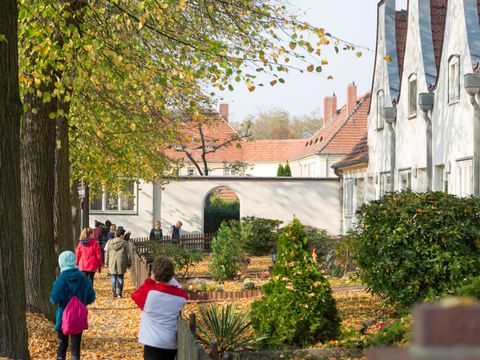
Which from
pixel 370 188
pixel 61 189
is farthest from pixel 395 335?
pixel 370 188

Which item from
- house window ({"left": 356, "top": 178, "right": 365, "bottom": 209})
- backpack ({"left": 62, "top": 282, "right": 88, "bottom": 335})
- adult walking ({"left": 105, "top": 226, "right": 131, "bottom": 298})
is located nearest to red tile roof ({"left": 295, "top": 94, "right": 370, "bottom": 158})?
house window ({"left": 356, "top": 178, "right": 365, "bottom": 209})

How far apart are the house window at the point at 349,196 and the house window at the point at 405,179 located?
439 inches

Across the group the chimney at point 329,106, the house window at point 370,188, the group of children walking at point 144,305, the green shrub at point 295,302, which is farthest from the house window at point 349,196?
the chimney at point 329,106

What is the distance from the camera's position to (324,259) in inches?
1031

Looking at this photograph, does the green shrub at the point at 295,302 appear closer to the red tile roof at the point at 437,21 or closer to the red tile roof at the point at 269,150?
the red tile roof at the point at 437,21

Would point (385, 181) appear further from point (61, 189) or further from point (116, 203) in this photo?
point (116, 203)

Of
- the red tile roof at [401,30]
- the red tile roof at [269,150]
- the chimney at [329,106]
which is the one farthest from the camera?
the red tile roof at [269,150]

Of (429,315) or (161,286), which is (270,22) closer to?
(161,286)

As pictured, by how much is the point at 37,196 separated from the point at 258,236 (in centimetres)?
2505

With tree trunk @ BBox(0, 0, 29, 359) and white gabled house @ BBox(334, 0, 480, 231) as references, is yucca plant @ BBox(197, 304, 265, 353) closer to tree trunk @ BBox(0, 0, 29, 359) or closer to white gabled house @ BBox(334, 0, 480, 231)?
tree trunk @ BBox(0, 0, 29, 359)

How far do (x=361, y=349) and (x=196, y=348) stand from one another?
4274mm

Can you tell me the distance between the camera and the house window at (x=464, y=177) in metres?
20.6

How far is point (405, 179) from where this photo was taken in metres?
27.9

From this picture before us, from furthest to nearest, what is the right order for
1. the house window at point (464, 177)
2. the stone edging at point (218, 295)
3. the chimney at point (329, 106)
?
the chimney at point (329, 106)
the house window at point (464, 177)
the stone edging at point (218, 295)
